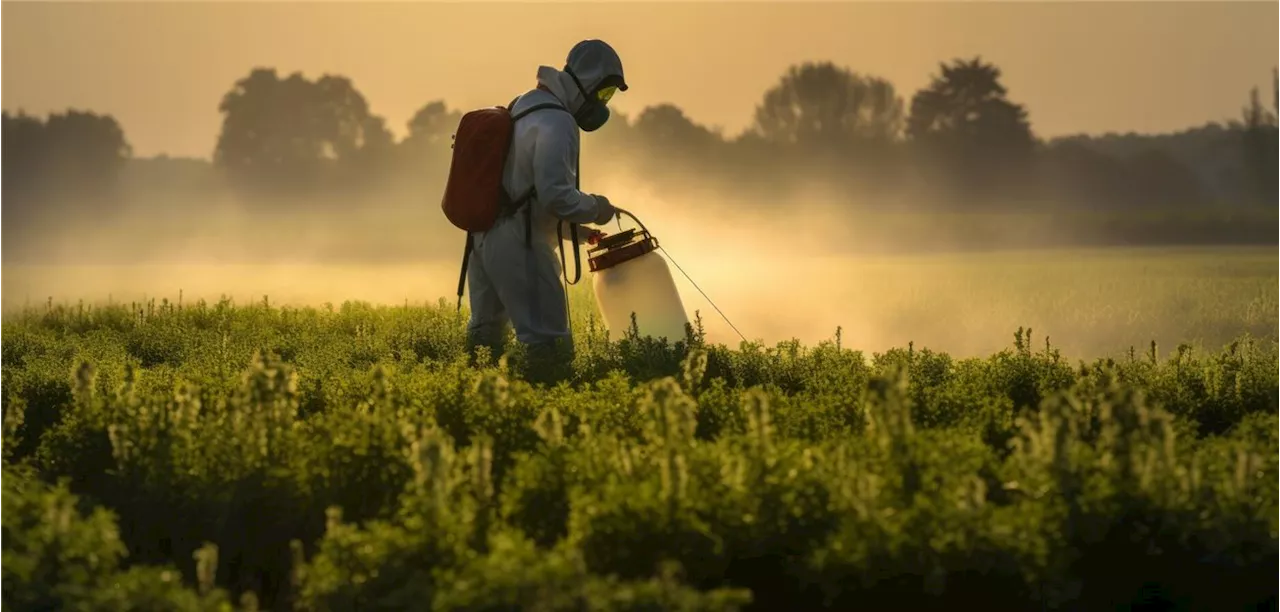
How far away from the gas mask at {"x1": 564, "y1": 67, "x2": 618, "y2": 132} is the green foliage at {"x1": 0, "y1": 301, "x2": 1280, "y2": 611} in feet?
11.0

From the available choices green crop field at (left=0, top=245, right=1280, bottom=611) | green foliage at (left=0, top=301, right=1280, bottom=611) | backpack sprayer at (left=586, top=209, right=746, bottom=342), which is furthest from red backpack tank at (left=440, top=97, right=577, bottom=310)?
green foliage at (left=0, top=301, right=1280, bottom=611)

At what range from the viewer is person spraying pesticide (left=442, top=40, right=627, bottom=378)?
448 inches

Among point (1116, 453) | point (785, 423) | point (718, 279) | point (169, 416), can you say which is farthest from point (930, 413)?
point (718, 279)

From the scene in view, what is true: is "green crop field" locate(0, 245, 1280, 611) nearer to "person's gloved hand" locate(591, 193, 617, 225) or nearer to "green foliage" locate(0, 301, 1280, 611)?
"green foliage" locate(0, 301, 1280, 611)

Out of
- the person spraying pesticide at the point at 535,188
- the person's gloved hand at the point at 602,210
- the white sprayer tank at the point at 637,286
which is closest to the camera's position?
the person spraying pesticide at the point at 535,188

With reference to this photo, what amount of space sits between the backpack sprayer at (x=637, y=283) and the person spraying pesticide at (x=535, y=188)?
181mm

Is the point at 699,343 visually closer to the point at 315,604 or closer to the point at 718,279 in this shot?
the point at 315,604

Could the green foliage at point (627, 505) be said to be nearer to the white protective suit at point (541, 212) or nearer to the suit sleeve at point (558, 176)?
the suit sleeve at point (558, 176)

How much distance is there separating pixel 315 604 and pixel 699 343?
19.2ft

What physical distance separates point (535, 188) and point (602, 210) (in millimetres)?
495

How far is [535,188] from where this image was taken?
11.6m

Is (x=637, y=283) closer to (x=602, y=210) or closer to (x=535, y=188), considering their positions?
(x=602, y=210)

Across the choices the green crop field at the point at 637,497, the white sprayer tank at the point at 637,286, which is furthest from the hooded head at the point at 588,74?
the green crop field at the point at 637,497

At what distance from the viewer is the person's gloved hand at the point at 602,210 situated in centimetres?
1152
